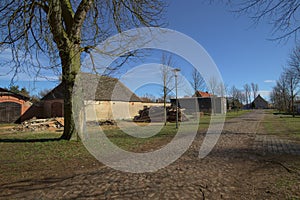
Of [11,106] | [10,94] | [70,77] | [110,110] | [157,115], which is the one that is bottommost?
[157,115]

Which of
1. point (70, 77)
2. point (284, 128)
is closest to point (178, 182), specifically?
point (70, 77)

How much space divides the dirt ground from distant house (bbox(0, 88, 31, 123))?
23534 millimetres

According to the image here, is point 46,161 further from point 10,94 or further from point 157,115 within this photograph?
point 10,94

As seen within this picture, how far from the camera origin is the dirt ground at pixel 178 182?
11.9ft

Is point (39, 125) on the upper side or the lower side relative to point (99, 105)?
lower

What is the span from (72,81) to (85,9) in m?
3.05

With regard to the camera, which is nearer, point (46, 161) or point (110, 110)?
point (46, 161)

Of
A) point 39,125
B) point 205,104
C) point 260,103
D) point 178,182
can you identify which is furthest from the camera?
point 260,103

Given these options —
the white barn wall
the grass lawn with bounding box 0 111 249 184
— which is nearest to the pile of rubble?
the white barn wall

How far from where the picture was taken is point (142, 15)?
941 centimetres

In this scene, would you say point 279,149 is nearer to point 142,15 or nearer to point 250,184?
point 250,184

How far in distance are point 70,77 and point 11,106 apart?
2052cm

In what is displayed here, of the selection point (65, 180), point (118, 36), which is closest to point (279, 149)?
point (65, 180)

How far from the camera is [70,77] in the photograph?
863 centimetres
